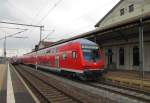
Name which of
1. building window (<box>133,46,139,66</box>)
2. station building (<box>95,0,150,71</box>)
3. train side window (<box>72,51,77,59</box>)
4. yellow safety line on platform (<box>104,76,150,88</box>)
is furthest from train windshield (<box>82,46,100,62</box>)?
building window (<box>133,46,139,66</box>)

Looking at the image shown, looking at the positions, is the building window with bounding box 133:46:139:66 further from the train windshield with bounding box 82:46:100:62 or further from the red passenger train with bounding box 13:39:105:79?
the train windshield with bounding box 82:46:100:62

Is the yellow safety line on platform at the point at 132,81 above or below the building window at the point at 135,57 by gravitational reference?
below

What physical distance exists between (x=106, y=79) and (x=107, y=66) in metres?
10.4

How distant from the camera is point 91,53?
1752 centimetres

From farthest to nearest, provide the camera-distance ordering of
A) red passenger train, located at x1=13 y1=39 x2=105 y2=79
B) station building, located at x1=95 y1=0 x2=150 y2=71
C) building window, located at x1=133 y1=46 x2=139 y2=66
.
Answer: building window, located at x1=133 y1=46 x2=139 y2=66 < station building, located at x1=95 y1=0 x2=150 y2=71 < red passenger train, located at x1=13 y1=39 x2=105 y2=79

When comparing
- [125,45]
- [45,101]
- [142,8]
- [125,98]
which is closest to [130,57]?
[125,45]

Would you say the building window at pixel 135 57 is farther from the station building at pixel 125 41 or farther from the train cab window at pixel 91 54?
the train cab window at pixel 91 54

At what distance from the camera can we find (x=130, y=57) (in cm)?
2478

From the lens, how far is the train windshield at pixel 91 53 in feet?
55.9

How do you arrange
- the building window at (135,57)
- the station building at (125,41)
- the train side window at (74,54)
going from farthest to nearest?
1. the building window at (135,57)
2. the station building at (125,41)
3. the train side window at (74,54)

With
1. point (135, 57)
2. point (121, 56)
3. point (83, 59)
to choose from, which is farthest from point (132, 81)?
point (121, 56)

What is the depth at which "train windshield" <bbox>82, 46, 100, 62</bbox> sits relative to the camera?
671 inches

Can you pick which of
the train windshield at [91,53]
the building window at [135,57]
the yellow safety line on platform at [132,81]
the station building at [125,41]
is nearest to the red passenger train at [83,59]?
the train windshield at [91,53]

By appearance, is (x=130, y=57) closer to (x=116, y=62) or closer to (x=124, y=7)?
(x=116, y=62)
